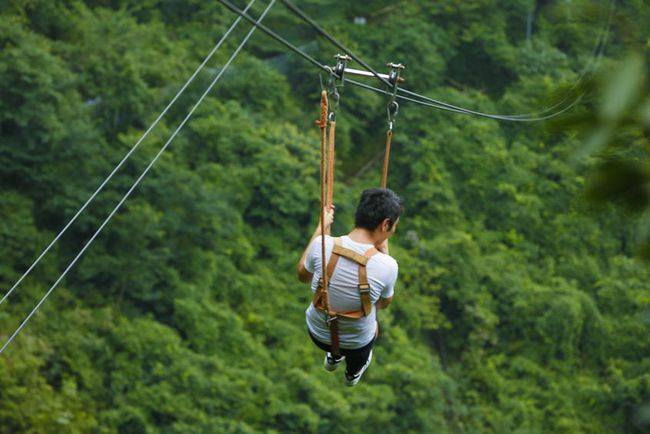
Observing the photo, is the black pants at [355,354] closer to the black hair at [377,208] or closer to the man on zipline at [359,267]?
the man on zipline at [359,267]

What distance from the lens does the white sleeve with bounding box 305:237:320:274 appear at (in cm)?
348

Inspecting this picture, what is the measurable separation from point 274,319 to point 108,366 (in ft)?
7.15

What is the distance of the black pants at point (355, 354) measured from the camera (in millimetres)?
3732

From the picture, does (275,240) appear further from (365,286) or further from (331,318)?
(365,286)

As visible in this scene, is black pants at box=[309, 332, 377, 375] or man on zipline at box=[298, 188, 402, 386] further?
black pants at box=[309, 332, 377, 375]

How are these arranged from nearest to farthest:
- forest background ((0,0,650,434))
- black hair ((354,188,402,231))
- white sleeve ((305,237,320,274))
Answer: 1. black hair ((354,188,402,231))
2. white sleeve ((305,237,320,274))
3. forest background ((0,0,650,434))

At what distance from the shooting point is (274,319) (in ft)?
42.8

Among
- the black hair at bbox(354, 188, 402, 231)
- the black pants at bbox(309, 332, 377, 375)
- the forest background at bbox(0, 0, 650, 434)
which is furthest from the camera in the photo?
the forest background at bbox(0, 0, 650, 434)

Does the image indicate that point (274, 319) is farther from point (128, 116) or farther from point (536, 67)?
point (536, 67)

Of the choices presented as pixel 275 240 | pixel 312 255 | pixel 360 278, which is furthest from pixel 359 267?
pixel 275 240

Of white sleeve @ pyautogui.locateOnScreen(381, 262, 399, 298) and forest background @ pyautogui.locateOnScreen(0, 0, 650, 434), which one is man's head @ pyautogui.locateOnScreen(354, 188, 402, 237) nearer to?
white sleeve @ pyautogui.locateOnScreen(381, 262, 399, 298)

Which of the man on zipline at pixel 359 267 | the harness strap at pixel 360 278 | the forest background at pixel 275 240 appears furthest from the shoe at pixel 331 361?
the forest background at pixel 275 240

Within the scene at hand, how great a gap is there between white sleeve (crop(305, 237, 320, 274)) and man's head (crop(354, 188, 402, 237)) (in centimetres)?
17

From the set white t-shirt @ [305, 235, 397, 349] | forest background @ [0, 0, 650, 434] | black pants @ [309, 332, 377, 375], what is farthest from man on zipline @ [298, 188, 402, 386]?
→ forest background @ [0, 0, 650, 434]
